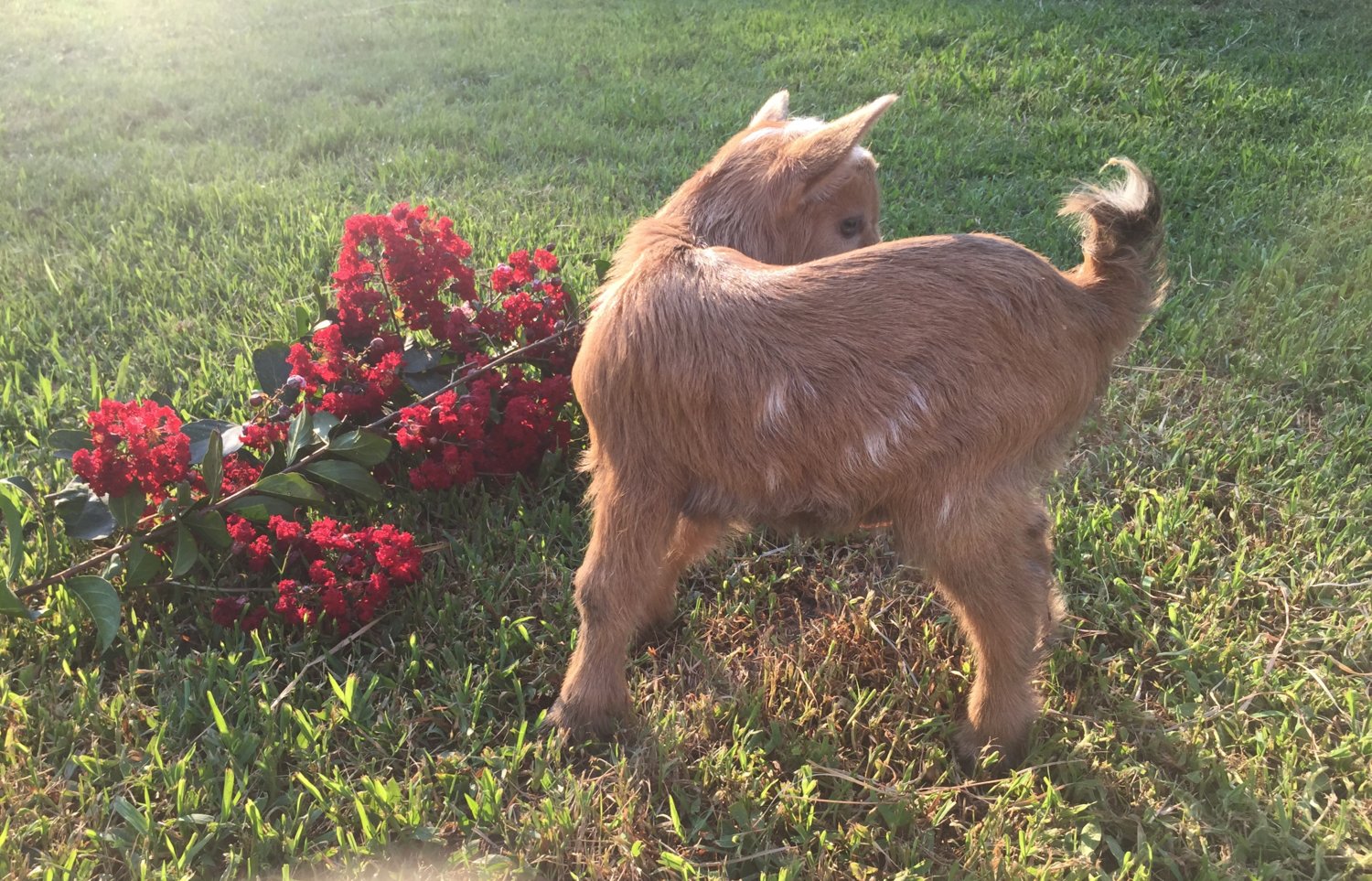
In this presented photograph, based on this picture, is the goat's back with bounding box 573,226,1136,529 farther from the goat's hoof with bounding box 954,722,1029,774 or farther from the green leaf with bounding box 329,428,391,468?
the green leaf with bounding box 329,428,391,468

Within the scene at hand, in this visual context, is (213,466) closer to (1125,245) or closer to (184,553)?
(184,553)

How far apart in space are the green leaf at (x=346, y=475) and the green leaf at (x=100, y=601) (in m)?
0.61

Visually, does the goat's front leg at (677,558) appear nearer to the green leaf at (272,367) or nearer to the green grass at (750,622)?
the green grass at (750,622)

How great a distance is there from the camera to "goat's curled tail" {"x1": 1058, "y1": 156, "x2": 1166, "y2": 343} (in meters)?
2.11

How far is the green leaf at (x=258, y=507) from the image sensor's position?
8.85 ft

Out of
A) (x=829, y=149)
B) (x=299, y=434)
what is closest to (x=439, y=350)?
(x=299, y=434)

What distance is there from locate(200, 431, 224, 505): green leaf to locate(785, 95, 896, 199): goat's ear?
5.83ft

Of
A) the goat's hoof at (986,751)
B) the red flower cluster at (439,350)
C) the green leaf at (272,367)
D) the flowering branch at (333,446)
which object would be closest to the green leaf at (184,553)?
the flowering branch at (333,446)

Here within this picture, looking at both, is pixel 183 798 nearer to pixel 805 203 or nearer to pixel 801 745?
pixel 801 745

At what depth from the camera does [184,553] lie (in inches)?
100

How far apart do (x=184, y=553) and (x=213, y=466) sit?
0.84 feet

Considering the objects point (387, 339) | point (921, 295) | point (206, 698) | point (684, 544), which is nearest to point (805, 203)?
point (921, 295)

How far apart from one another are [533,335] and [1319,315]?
11.1ft

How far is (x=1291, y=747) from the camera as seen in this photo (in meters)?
2.32
